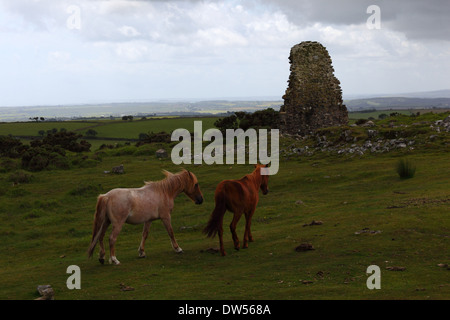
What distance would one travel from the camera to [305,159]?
29.6m

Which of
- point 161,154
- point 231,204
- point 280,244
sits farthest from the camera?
point 161,154

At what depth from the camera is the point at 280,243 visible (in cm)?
1265

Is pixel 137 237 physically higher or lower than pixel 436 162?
lower

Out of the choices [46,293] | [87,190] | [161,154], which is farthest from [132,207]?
[161,154]

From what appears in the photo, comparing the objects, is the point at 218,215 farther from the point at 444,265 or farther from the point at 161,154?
the point at 161,154

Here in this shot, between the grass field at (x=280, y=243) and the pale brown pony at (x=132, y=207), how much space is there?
0.74m

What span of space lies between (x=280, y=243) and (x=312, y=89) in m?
26.4

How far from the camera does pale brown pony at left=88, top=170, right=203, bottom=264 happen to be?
38.8 ft

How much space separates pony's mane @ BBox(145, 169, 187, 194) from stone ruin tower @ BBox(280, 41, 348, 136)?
25.7 meters

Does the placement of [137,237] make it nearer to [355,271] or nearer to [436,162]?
[355,271]

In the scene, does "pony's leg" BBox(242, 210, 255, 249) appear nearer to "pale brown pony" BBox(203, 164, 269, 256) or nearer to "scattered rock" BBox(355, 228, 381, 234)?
"pale brown pony" BBox(203, 164, 269, 256)

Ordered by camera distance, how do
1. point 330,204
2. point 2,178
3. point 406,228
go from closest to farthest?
1. point 406,228
2. point 330,204
3. point 2,178
